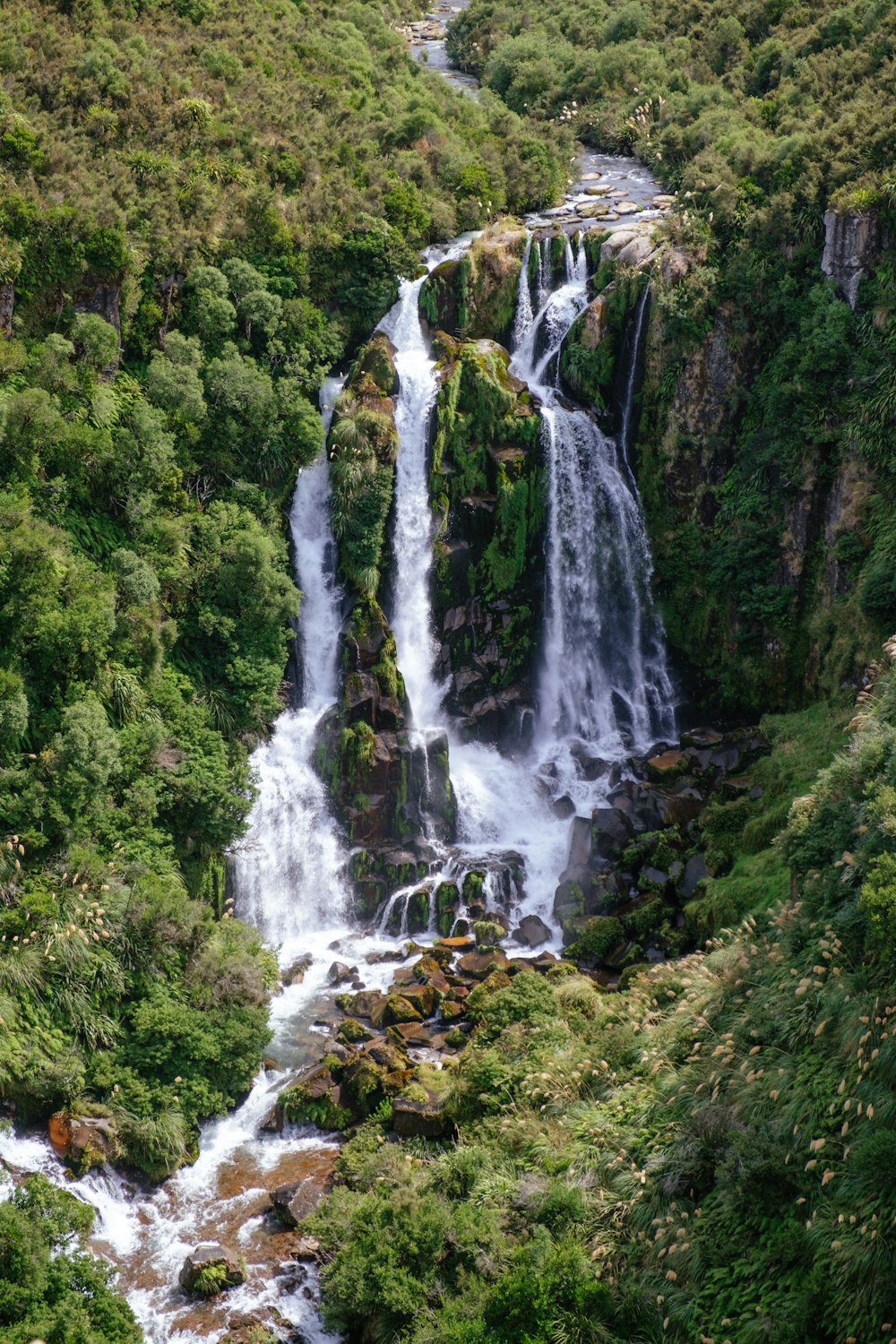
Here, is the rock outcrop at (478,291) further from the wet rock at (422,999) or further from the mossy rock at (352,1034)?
the mossy rock at (352,1034)

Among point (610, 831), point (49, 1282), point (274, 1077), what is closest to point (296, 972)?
point (274, 1077)

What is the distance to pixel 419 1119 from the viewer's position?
74.5 feet

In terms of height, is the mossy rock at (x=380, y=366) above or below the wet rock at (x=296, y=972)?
above

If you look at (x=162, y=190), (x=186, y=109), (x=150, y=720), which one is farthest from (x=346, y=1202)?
(x=186, y=109)

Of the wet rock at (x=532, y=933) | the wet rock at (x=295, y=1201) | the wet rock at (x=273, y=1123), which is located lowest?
the wet rock at (x=295, y=1201)

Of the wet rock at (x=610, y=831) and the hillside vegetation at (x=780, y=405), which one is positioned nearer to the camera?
the wet rock at (x=610, y=831)

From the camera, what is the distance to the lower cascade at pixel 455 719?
94.6ft

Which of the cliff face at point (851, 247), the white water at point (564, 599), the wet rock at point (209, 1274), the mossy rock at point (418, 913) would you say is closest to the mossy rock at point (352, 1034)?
the mossy rock at point (418, 913)

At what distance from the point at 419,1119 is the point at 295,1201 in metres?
2.78

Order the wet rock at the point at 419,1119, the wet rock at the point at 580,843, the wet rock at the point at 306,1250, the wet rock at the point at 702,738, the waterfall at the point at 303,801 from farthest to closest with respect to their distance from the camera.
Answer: the wet rock at the point at 702,738 < the wet rock at the point at 580,843 < the waterfall at the point at 303,801 < the wet rock at the point at 419,1119 < the wet rock at the point at 306,1250

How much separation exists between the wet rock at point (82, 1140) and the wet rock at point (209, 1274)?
8.88 feet

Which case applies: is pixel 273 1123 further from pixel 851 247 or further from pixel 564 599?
pixel 851 247

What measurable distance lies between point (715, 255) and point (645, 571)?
9.95 meters

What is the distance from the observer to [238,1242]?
2106 cm
